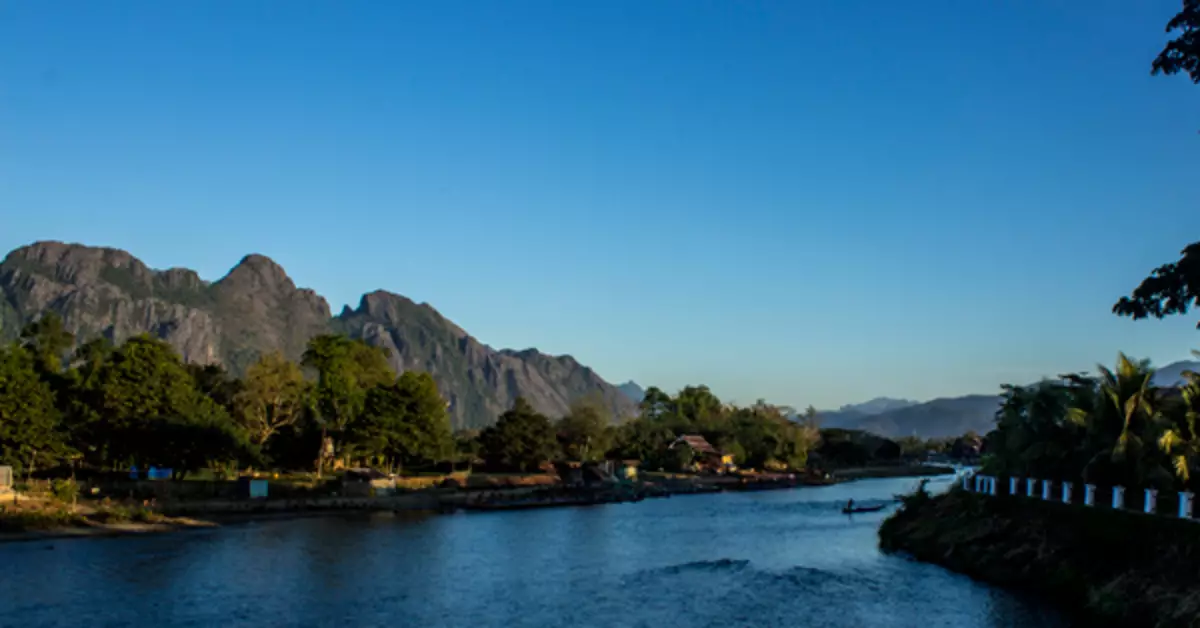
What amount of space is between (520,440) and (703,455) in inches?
1506

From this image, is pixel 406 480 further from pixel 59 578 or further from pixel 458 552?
pixel 59 578

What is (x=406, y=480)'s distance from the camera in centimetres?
8425

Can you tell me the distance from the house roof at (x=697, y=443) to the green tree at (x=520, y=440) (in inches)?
1190

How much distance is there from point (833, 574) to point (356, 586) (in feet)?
64.8

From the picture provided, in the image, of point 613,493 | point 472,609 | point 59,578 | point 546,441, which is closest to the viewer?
point 472,609

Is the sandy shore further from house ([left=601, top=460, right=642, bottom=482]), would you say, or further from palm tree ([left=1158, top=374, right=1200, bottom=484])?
house ([left=601, top=460, right=642, bottom=482])

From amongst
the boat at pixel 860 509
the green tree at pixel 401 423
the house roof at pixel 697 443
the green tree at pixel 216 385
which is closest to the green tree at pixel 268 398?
the green tree at pixel 216 385

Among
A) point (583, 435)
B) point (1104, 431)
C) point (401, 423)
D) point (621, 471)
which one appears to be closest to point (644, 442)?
point (583, 435)

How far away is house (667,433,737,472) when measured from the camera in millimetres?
128375

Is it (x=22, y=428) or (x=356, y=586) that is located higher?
(x=22, y=428)

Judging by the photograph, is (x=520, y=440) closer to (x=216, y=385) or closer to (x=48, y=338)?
(x=216, y=385)

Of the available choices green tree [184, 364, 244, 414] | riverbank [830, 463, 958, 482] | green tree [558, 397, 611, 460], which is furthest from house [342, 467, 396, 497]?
riverbank [830, 463, 958, 482]

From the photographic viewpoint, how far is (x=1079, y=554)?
103 feet

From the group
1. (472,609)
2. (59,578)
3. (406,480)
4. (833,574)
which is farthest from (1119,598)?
(406,480)
